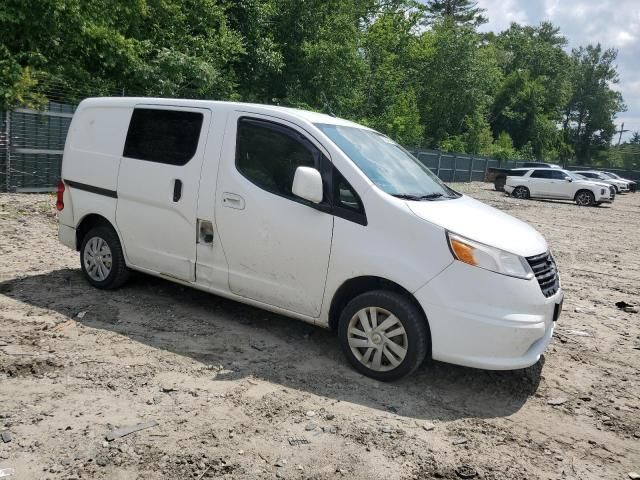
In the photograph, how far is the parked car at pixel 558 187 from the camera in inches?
983

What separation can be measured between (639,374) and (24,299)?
5.60 meters

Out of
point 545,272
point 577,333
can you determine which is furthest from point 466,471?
point 577,333

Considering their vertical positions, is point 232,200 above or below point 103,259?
above

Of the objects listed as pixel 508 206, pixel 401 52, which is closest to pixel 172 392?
pixel 508 206

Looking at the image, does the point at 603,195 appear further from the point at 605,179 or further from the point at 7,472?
the point at 7,472

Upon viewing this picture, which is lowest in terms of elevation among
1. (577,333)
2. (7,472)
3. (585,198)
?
(7,472)

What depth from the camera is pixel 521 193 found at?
26125mm

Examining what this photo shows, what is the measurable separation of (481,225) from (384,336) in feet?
3.52

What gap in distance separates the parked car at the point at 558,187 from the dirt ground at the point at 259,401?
834 inches

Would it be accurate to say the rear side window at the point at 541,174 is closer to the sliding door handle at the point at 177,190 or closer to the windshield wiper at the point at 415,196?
the windshield wiper at the point at 415,196

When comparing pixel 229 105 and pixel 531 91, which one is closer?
pixel 229 105

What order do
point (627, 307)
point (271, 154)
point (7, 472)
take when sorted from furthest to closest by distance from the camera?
point (627, 307) → point (271, 154) → point (7, 472)

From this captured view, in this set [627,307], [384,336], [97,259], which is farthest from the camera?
[627,307]

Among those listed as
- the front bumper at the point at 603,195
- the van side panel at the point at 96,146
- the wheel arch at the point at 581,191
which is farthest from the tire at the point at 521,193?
the van side panel at the point at 96,146
